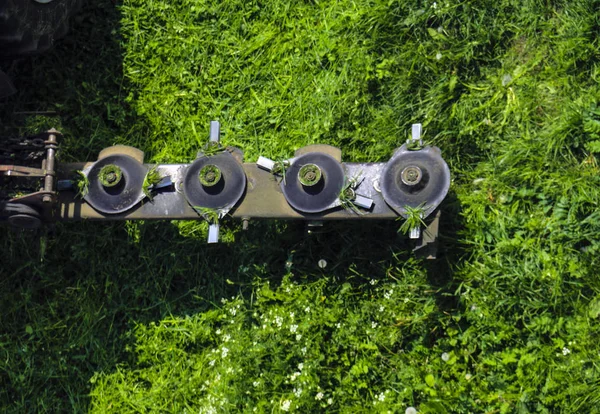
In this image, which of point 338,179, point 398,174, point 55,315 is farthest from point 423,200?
point 55,315

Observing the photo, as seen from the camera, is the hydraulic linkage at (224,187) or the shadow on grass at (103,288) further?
the shadow on grass at (103,288)

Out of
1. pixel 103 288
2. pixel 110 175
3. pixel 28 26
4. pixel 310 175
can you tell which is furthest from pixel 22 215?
pixel 310 175

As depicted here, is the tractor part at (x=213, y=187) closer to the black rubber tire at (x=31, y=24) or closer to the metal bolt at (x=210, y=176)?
the metal bolt at (x=210, y=176)

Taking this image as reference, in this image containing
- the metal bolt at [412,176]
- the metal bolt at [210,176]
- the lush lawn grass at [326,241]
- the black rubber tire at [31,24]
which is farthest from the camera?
the lush lawn grass at [326,241]

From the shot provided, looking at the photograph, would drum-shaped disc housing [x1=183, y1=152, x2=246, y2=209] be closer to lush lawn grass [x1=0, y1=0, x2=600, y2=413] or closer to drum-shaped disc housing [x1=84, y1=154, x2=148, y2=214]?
drum-shaped disc housing [x1=84, y1=154, x2=148, y2=214]

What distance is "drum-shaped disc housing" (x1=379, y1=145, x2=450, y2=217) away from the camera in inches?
154

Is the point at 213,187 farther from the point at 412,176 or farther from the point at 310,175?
the point at 412,176

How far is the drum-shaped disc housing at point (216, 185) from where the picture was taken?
4039 mm

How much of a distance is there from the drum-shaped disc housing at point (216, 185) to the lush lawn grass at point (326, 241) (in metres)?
0.61

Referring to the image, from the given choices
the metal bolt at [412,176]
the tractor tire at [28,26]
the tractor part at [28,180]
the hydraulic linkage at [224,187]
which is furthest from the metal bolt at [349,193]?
the tractor tire at [28,26]

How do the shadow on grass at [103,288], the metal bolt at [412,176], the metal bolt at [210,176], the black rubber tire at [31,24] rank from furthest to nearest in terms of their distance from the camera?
the shadow on grass at [103,288], the black rubber tire at [31,24], the metal bolt at [210,176], the metal bolt at [412,176]

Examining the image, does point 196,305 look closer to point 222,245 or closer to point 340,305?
point 222,245

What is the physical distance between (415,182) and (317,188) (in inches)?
19.1

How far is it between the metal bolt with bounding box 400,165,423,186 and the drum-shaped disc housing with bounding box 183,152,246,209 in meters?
0.80
